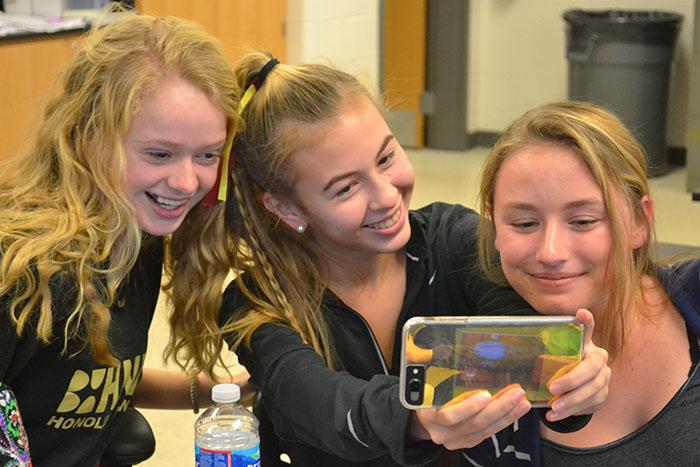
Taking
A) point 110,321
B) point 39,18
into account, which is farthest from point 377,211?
point 39,18

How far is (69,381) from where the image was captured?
5.53ft

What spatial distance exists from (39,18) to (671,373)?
3.41m

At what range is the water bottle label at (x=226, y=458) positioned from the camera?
4.50 feet

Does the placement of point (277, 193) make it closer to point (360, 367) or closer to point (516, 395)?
point (360, 367)

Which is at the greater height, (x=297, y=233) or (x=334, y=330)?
(x=297, y=233)

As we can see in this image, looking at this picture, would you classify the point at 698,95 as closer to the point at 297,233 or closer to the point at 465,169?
the point at 465,169

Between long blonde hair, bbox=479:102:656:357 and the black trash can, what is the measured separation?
443 cm

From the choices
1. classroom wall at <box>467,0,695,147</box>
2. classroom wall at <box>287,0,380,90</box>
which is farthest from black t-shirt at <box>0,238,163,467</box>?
classroom wall at <box>467,0,695,147</box>

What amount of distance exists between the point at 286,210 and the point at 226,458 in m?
0.57

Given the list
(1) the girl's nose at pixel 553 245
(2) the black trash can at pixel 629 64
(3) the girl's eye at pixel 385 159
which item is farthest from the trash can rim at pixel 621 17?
(1) the girl's nose at pixel 553 245

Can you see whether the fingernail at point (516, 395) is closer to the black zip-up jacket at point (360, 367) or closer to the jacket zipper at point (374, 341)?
the black zip-up jacket at point (360, 367)

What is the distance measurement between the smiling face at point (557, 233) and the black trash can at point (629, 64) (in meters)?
4.53

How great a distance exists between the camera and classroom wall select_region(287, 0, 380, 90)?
520 centimetres

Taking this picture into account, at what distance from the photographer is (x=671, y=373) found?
63.7 inches
